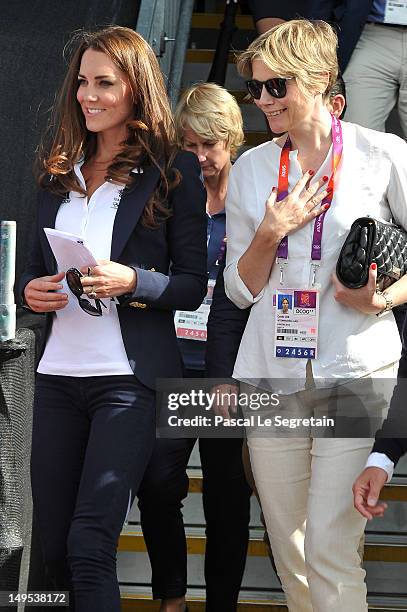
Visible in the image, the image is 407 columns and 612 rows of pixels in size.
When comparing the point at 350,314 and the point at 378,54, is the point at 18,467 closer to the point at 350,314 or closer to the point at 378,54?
the point at 350,314

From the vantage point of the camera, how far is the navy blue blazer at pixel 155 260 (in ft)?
11.2

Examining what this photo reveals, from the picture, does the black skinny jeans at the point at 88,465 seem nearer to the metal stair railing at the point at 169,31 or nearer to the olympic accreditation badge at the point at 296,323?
the olympic accreditation badge at the point at 296,323

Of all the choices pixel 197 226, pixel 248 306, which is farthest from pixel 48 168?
pixel 248 306

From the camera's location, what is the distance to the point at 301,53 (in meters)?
3.38

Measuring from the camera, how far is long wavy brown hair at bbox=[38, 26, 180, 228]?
3.51 metres

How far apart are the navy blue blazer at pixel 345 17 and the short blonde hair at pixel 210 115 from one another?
941mm

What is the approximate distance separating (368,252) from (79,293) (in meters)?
0.83

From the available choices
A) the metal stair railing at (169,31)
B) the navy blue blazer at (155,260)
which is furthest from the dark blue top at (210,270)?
the metal stair railing at (169,31)

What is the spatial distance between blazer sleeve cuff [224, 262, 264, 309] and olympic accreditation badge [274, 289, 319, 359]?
119 millimetres

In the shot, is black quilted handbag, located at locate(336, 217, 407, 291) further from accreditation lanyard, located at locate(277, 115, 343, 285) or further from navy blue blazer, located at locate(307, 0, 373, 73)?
navy blue blazer, located at locate(307, 0, 373, 73)

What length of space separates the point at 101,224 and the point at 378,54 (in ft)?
7.11

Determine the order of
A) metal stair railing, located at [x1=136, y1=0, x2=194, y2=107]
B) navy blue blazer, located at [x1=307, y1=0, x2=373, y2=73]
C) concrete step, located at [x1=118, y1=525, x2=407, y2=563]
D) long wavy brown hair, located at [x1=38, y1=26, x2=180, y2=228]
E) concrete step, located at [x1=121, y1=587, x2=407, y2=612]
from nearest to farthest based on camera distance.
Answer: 1. long wavy brown hair, located at [x1=38, y1=26, x2=180, y2=228]
2. concrete step, located at [x1=121, y1=587, x2=407, y2=612]
3. concrete step, located at [x1=118, y1=525, x2=407, y2=563]
4. navy blue blazer, located at [x1=307, y1=0, x2=373, y2=73]
5. metal stair railing, located at [x1=136, y1=0, x2=194, y2=107]

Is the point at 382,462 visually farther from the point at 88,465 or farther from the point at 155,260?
the point at 155,260

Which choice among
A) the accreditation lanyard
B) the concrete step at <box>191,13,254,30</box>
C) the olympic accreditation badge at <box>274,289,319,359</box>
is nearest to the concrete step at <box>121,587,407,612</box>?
the olympic accreditation badge at <box>274,289,319,359</box>
